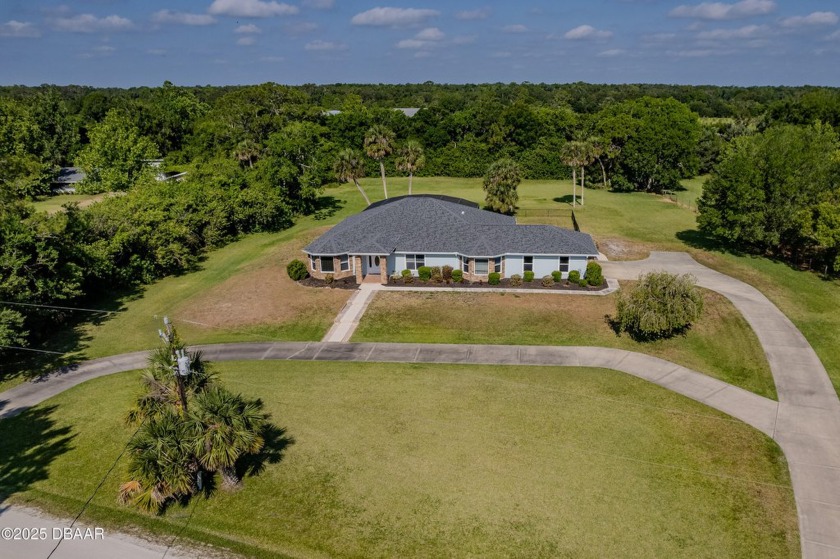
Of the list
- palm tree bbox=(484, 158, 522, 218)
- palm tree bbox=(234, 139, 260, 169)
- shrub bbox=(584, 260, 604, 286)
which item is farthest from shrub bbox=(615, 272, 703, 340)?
palm tree bbox=(234, 139, 260, 169)

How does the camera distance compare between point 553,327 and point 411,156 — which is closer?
point 553,327

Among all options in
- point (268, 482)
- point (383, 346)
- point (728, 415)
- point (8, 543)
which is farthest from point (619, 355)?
point (8, 543)

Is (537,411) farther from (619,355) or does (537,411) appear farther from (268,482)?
(268,482)

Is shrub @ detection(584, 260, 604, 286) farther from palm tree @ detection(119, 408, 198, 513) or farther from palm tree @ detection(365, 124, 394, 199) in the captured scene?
palm tree @ detection(365, 124, 394, 199)

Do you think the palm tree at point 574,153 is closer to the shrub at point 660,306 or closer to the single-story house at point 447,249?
the single-story house at point 447,249

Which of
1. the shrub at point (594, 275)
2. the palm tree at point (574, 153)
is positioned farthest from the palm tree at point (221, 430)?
the palm tree at point (574, 153)

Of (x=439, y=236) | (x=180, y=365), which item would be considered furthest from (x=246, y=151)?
(x=180, y=365)

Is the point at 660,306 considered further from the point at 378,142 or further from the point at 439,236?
the point at 378,142
